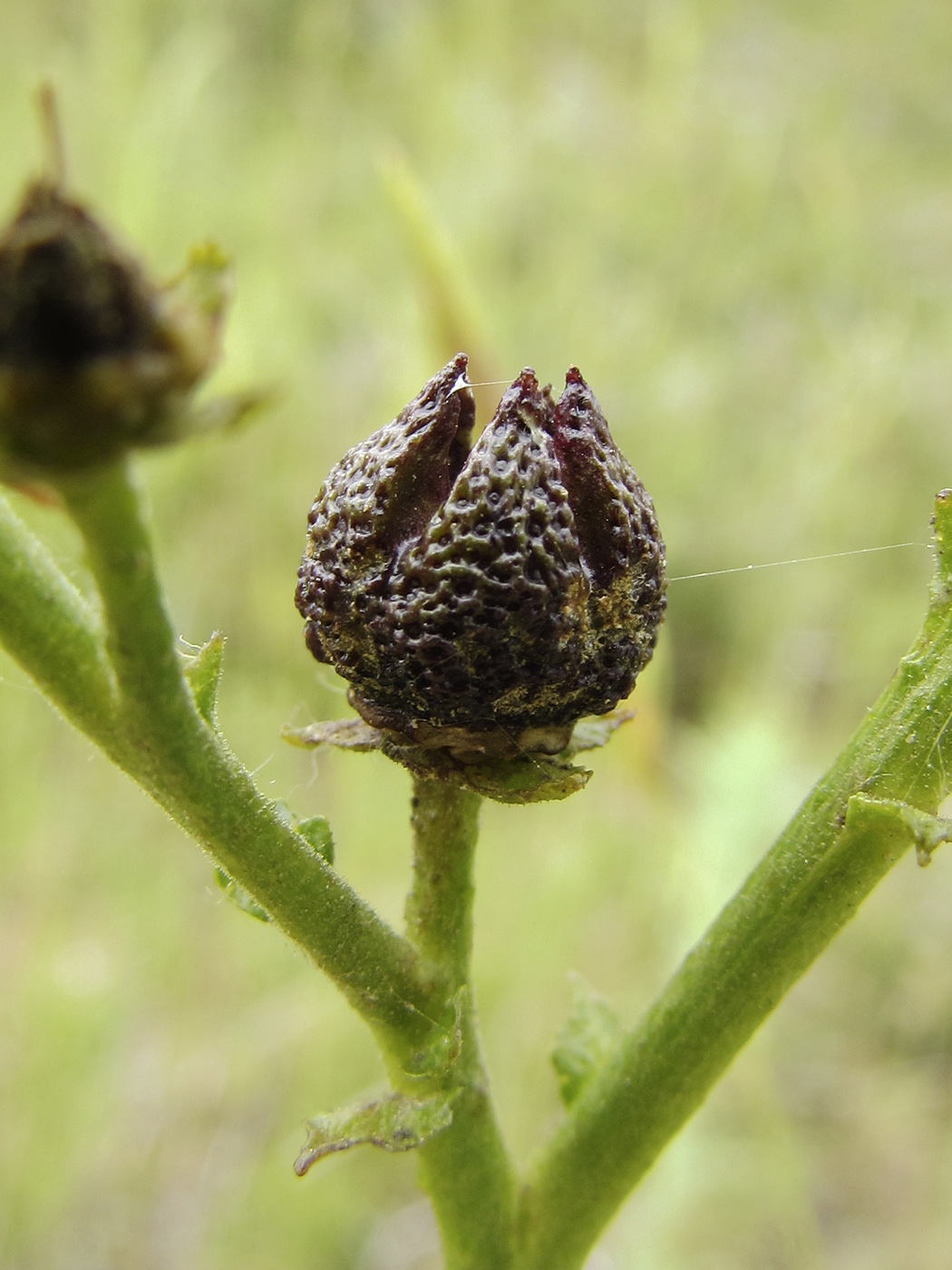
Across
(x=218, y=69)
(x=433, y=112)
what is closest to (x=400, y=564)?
(x=433, y=112)

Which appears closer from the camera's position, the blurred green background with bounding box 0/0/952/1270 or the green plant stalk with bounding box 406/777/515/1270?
the green plant stalk with bounding box 406/777/515/1270

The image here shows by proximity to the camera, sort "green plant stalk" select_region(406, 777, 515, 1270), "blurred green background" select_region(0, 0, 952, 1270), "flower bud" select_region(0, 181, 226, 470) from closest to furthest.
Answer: "flower bud" select_region(0, 181, 226, 470)
"green plant stalk" select_region(406, 777, 515, 1270)
"blurred green background" select_region(0, 0, 952, 1270)

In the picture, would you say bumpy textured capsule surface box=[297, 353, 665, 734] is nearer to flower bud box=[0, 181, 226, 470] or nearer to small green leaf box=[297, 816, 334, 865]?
small green leaf box=[297, 816, 334, 865]

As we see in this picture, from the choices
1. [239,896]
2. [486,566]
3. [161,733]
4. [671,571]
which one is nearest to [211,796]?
[161,733]

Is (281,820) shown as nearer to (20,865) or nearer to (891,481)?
(20,865)

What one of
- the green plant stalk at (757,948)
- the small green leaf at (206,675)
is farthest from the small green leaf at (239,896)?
the green plant stalk at (757,948)

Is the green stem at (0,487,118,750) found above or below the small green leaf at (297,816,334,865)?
above

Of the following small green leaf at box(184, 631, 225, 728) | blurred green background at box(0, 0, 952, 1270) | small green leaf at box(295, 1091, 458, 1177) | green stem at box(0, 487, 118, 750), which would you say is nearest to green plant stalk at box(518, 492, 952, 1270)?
small green leaf at box(295, 1091, 458, 1177)
